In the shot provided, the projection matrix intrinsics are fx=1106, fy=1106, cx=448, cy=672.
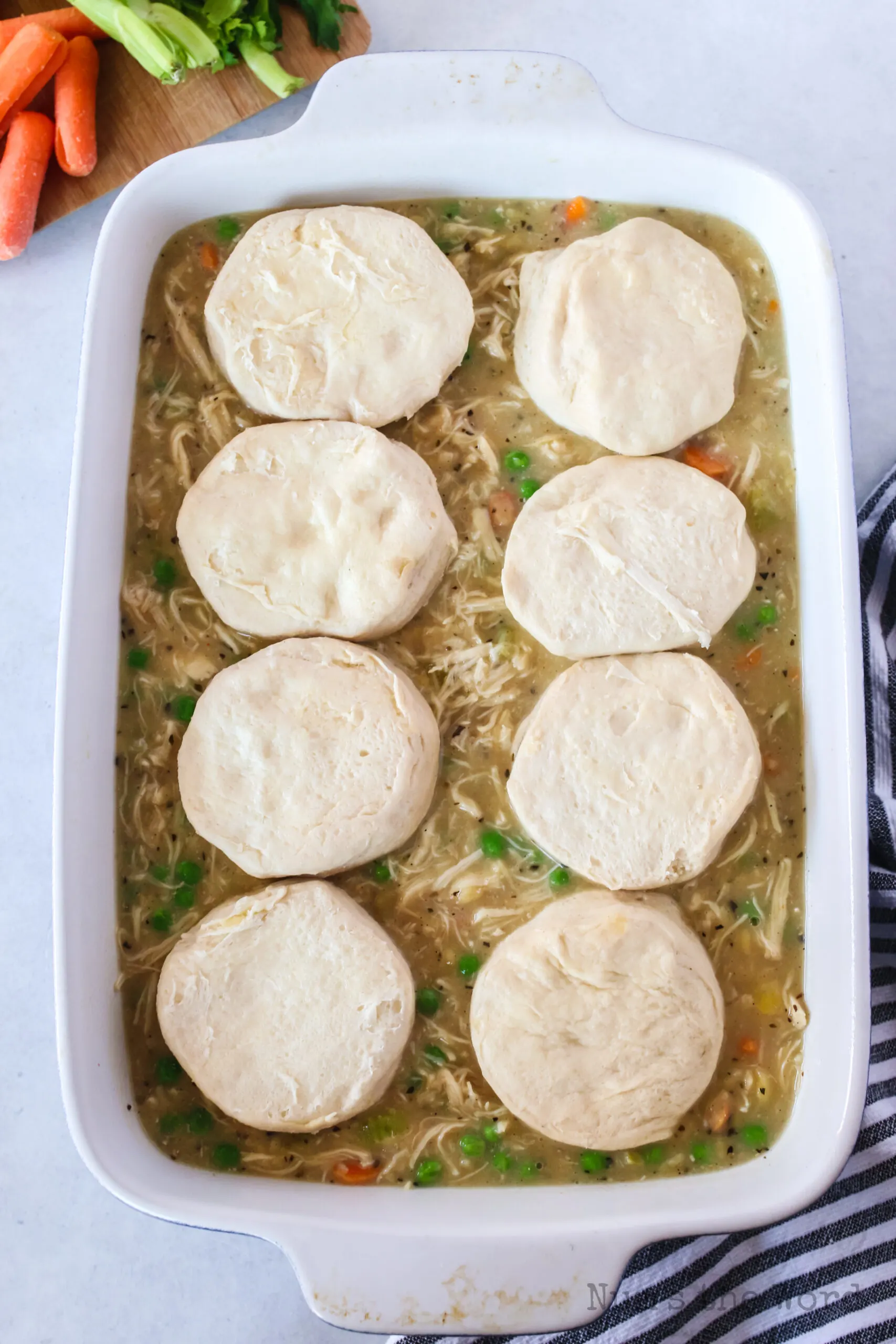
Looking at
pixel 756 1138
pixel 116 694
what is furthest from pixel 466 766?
pixel 756 1138

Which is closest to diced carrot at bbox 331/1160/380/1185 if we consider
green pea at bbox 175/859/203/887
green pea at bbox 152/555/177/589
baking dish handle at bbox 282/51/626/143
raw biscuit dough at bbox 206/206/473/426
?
green pea at bbox 175/859/203/887

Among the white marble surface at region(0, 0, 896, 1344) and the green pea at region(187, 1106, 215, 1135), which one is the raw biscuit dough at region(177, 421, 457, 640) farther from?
the green pea at region(187, 1106, 215, 1135)

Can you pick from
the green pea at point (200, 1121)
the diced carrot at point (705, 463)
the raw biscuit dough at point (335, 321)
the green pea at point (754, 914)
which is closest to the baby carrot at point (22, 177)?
the raw biscuit dough at point (335, 321)

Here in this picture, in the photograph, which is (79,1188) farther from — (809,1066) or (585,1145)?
(809,1066)

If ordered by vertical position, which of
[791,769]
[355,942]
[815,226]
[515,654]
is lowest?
[791,769]

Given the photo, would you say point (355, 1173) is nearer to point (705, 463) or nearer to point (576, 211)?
point (705, 463)

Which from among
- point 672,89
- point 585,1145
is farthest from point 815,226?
point 585,1145
